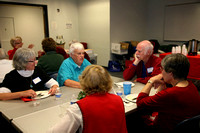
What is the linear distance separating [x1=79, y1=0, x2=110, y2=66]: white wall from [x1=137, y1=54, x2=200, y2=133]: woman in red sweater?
4908 mm

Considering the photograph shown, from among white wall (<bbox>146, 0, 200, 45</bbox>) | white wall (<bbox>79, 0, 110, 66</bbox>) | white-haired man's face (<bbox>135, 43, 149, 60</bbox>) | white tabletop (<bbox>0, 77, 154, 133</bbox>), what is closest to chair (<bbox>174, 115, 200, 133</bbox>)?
white tabletop (<bbox>0, 77, 154, 133</bbox>)

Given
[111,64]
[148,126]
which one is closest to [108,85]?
[148,126]

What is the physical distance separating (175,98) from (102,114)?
0.64m

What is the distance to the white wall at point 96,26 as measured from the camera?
20.5ft

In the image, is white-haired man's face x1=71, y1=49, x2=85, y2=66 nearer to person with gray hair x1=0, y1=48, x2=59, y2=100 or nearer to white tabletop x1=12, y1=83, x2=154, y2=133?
person with gray hair x1=0, y1=48, x2=59, y2=100

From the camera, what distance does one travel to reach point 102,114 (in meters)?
1.10

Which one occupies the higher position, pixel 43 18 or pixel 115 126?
pixel 43 18

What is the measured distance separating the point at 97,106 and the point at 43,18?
232 inches

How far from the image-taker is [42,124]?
1.36 meters

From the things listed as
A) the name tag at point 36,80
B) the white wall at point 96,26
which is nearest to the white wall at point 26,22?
the white wall at point 96,26

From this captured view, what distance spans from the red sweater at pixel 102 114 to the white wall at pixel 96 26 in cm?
525

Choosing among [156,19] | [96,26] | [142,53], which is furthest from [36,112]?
[156,19]

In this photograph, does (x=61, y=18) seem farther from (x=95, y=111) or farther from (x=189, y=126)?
(x=189, y=126)

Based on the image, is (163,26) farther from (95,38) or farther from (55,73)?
(55,73)
